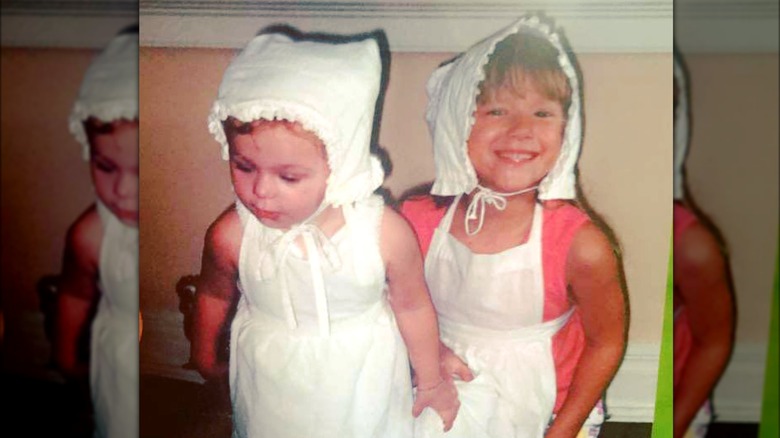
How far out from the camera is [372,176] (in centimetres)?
113

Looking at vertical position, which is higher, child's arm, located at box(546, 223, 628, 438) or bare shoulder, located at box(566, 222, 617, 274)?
bare shoulder, located at box(566, 222, 617, 274)

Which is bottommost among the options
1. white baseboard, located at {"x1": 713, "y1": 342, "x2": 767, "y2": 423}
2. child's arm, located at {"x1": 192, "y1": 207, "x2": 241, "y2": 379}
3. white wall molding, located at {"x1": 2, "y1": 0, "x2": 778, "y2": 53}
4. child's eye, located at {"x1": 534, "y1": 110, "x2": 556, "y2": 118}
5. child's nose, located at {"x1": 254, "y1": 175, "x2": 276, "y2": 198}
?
white baseboard, located at {"x1": 713, "y1": 342, "x2": 767, "y2": 423}

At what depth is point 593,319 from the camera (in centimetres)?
114

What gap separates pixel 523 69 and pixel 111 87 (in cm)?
69

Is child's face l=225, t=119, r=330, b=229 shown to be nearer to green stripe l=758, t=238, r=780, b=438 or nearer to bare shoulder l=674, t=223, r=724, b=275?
bare shoulder l=674, t=223, r=724, b=275

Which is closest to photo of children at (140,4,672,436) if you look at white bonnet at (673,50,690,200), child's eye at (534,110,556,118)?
child's eye at (534,110,556,118)

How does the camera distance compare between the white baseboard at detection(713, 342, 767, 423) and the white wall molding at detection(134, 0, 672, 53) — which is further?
the white baseboard at detection(713, 342, 767, 423)

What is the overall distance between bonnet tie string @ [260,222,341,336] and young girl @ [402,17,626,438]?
13 cm

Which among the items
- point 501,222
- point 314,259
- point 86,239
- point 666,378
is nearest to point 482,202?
point 501,222

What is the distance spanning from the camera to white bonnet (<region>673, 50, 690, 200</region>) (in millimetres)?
1302

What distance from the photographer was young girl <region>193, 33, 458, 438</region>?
1122 millimetres

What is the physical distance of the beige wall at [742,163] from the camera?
4.33ft

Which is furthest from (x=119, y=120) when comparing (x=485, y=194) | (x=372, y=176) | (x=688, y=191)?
(x=688, y=191)

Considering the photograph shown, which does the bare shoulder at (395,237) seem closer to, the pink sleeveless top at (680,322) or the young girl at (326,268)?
the young girl at (326,268)
